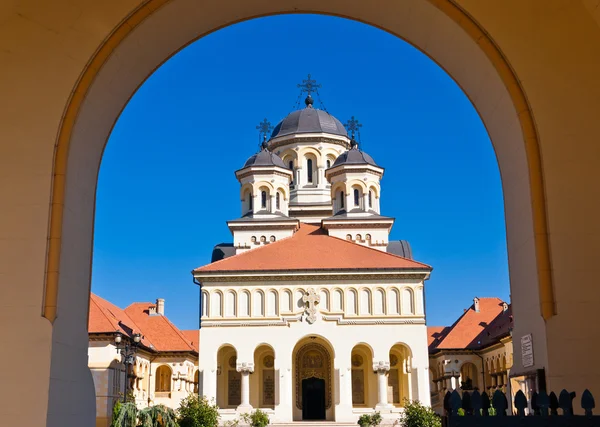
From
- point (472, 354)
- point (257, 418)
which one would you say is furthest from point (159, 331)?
point (472, 354)

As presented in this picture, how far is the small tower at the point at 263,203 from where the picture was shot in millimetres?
43656

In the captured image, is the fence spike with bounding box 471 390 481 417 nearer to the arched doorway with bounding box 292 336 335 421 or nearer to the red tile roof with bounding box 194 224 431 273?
the red tile roof with bounding box 194 224 431 273

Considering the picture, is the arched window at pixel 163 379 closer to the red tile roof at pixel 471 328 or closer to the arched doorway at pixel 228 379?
the arched doorway at pixel 228 379

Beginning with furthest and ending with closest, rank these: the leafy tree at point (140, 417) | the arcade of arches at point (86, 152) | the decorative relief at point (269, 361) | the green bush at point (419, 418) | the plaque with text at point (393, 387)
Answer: the decorative relief at point (269, 361)
the plaque with text at point (393, 387)
the green bush at point (419, 418)
the leafy tree at point (140, 417)
the arcade of arches at point (86, 152)

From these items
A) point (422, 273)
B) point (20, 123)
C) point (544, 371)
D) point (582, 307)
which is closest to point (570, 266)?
point (582, 307)

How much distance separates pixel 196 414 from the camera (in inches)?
1187

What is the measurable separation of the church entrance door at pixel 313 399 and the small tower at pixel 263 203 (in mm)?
9502

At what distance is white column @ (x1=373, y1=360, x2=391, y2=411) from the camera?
35125 mm

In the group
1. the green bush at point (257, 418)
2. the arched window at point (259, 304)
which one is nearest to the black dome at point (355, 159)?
the arched window at point (259, 304)

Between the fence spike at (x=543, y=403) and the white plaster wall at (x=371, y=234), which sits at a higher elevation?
the white plaster wall at (x=371, y=234)

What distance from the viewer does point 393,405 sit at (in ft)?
120

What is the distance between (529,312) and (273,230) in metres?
37.9

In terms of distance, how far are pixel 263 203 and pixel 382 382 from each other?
48.9 feet

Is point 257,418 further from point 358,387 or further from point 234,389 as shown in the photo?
point 358,387
